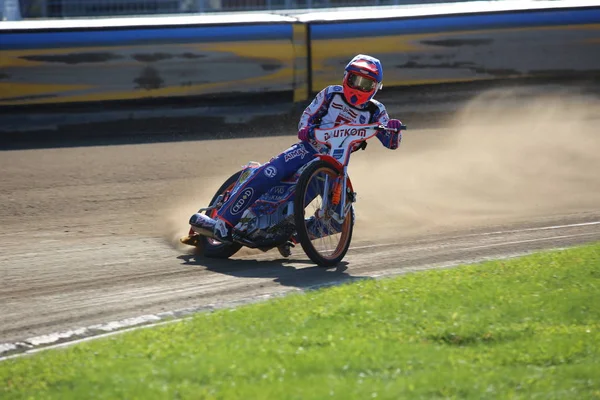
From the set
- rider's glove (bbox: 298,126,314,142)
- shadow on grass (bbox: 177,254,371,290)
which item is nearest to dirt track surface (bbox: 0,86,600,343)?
shadow on grass (bbox: 177,254,371,290)

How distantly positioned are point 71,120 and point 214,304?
802 cm

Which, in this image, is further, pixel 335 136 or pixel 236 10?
pixel 236 10

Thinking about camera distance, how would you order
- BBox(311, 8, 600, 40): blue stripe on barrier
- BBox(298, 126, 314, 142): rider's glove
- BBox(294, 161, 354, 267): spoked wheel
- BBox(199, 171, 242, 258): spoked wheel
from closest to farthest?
BBox(294, 161, 354, 267): spoked wheel → BBox(298, 126, 314, 142): rider's glove → BBox(199, 171, 242, 258): spoked wheel → BBox(311, 8, 600, 40): blue stripe on barrier

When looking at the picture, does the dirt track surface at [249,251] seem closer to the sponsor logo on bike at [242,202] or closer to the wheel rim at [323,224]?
the wheel rim at [323,224]

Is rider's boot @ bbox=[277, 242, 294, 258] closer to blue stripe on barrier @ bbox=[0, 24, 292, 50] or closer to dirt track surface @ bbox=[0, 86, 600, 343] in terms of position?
dirt track surface @ bbox=[0, 86, 600, 343]

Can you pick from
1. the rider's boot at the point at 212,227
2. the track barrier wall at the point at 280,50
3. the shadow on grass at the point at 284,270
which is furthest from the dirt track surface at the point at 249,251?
→ the track barrier wall at the point at 280,50

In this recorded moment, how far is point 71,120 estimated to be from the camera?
15086 mm

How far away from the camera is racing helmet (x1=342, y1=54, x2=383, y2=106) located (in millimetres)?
9461

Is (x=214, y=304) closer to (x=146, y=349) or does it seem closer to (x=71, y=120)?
(x=146, y=349)

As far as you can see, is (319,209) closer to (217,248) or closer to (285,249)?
(285,249)

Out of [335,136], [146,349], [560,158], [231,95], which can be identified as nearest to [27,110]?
[231,95]

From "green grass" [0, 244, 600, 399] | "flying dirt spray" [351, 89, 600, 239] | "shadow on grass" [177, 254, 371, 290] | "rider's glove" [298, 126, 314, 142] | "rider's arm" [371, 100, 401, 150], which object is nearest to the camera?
"green grass" [0, 244, 600, 399]

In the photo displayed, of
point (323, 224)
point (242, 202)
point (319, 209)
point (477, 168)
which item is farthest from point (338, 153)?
point (477, 168)

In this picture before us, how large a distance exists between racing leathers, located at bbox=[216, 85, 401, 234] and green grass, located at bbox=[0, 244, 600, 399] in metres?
1.86
